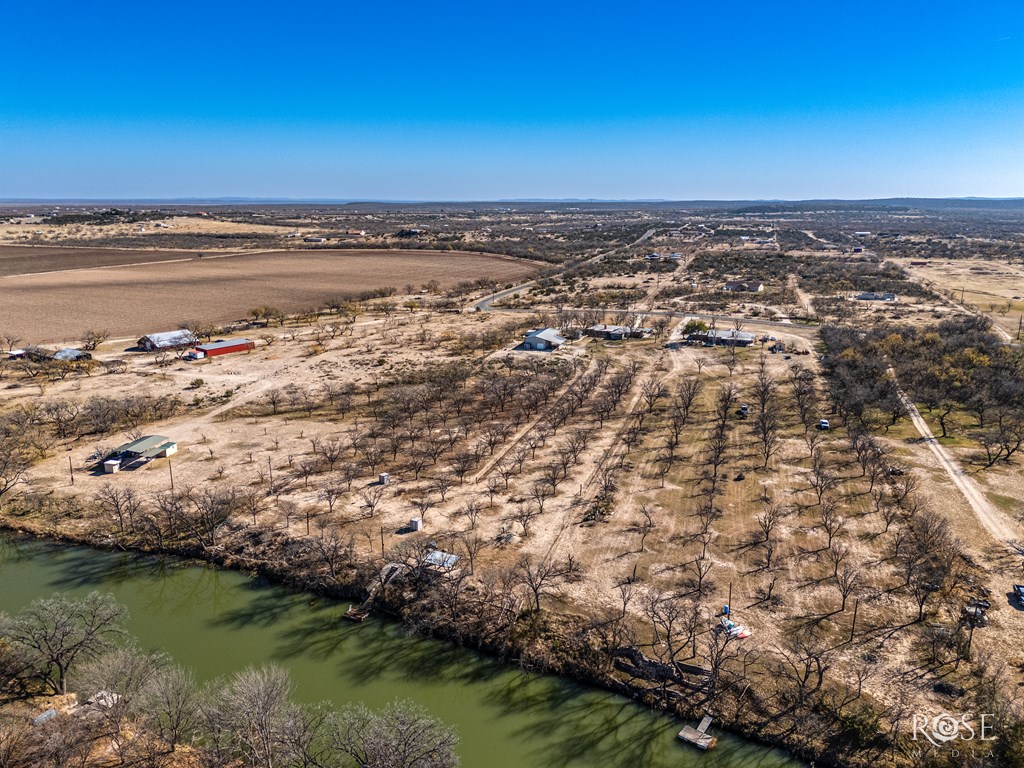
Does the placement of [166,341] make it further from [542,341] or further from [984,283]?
[984,283]

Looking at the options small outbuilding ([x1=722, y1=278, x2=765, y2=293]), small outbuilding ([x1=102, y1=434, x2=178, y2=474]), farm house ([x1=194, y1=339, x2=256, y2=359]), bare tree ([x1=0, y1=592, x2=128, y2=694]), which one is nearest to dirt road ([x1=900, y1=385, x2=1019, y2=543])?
bare tree ([x1=0, y1=592, x2=128, y2=694])

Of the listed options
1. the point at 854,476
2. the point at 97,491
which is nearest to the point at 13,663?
the point at 97,491

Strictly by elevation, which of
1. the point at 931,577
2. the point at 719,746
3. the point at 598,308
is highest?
the point at 598,308

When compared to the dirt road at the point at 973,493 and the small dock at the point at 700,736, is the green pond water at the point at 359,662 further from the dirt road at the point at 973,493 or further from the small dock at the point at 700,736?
the dirt road at the point at 973,493

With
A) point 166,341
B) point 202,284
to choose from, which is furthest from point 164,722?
point 202,284

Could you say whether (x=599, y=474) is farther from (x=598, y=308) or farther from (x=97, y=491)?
(x=598, y=308)
